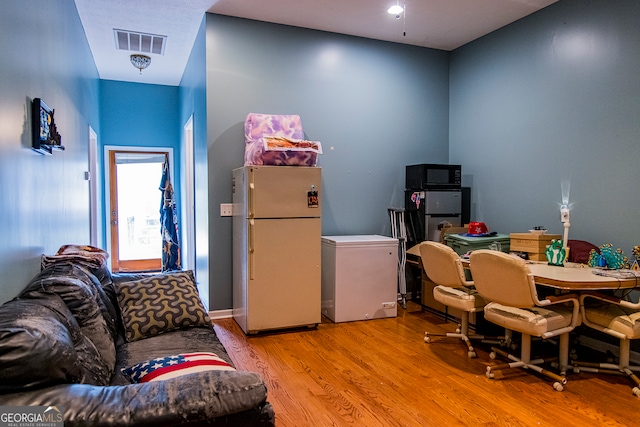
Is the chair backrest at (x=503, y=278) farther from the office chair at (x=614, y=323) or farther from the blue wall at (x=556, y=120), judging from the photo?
the blue wall at (x=556, y=120)

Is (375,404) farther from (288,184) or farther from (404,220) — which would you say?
(404,220)

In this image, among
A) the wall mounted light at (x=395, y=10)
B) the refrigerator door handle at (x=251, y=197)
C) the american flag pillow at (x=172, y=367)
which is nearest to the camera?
the american flag pillow at (x=172, y=367)

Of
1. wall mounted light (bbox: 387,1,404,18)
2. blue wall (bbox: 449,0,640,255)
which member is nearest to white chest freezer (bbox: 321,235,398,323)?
blue wall (bbox: 449,0,640,255)

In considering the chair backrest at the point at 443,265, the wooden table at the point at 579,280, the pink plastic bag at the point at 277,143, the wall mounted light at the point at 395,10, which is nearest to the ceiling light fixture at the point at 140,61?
the pink plastic bag at the point at 277,143

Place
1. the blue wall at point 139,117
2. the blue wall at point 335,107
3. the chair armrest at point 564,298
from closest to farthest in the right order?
1. the chair armrest at point 564,298
2. the blue wall at point 335,107
3. the blue wall at point 139,117

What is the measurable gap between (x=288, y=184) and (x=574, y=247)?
2.48 metres

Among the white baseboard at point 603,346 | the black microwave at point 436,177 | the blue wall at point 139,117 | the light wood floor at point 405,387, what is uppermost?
the blue wall at point 139,117

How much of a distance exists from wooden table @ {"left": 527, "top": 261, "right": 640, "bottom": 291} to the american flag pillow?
6.96 feet

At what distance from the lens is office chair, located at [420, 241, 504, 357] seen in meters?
3.41

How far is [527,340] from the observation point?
3090mm

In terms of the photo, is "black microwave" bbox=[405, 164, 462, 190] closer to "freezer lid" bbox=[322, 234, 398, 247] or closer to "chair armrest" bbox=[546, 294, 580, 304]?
"freezer lid" bbox=[322, 234, 398, 247]

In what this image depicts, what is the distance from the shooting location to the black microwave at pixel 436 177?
15.2 ft

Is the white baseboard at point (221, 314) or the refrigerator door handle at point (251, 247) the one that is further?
the white baseboard at point (221, 314)

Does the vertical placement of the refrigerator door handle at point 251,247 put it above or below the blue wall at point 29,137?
below
